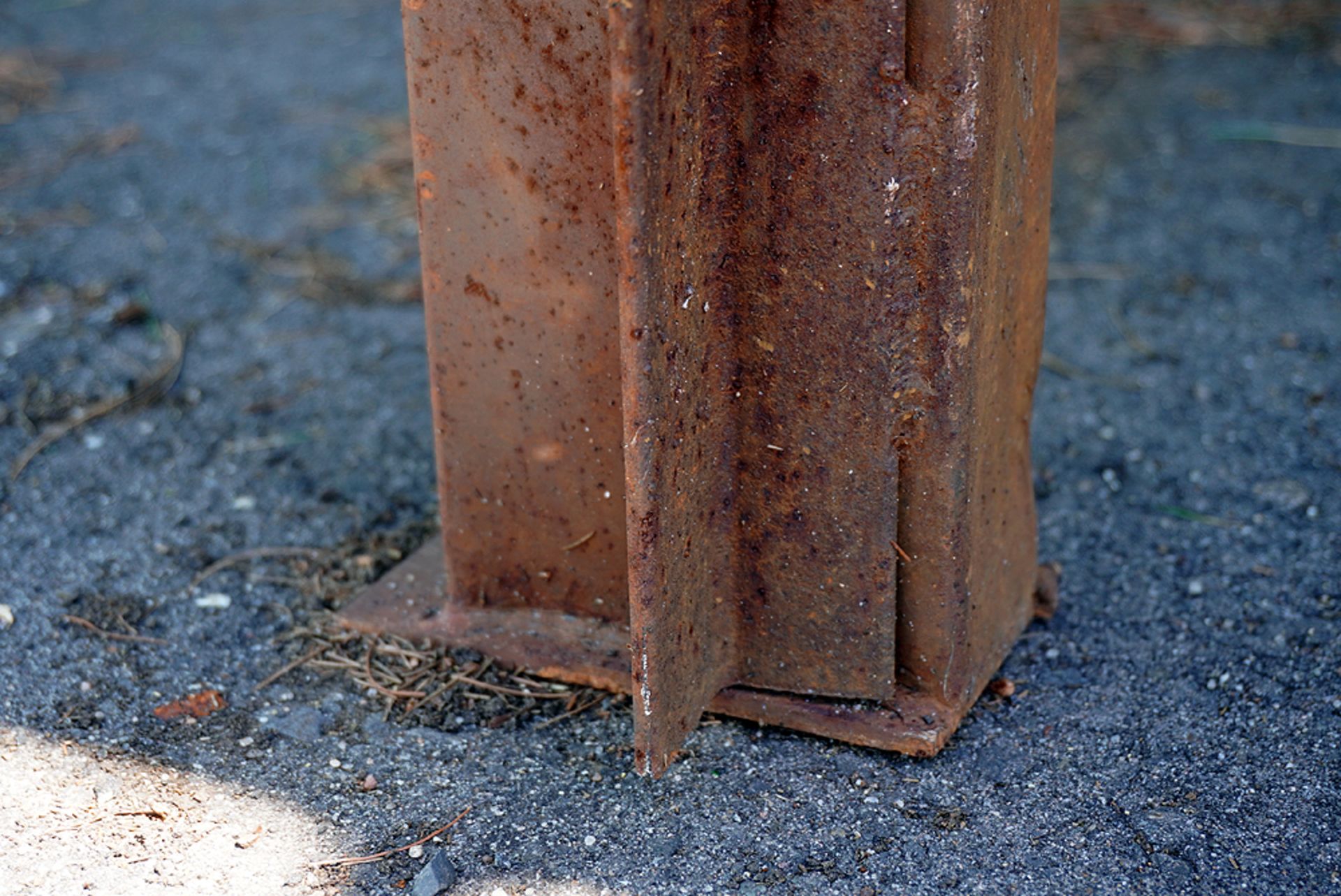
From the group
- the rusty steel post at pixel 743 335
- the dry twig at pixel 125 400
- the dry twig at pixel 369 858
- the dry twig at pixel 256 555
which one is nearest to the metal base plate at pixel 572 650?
the rusty steel post at pixel 743 335

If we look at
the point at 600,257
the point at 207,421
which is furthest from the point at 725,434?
the point at 207,421

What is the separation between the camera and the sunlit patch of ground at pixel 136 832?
1943 millimetres

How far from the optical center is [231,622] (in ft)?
8.57

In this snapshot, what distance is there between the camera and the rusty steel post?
72.1 inches

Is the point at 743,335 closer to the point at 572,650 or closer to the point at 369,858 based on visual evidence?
the point at 572,650

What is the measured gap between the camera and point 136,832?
6.69 ft

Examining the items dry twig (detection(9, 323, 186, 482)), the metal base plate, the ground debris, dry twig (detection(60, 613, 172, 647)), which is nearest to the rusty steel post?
the metal base plate

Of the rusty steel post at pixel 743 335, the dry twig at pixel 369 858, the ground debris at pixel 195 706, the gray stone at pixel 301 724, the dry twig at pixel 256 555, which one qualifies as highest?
the rusty steel post at pixel 743 335

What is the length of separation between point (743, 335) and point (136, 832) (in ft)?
3.80

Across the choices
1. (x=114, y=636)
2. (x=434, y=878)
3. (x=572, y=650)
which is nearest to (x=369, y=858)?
(x=434, y=878)

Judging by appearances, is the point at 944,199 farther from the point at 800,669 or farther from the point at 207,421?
the point at 207,421

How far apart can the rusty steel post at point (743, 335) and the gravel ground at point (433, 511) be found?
17 cm

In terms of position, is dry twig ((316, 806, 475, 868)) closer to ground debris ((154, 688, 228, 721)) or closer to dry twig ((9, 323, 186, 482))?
ground debris ((154, 688, 228, 721))

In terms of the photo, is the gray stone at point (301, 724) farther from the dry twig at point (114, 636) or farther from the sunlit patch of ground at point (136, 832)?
the dry twig at point (114, 636)
